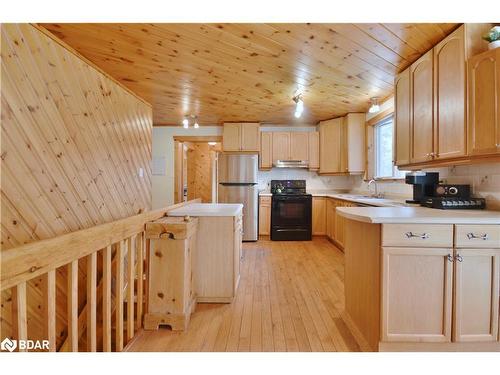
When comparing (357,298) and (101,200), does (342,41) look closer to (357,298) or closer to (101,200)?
(357,298)

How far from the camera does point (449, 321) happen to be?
1536mm

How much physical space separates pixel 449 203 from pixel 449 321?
92 cm

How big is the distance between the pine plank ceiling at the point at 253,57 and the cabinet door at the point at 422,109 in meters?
0.14

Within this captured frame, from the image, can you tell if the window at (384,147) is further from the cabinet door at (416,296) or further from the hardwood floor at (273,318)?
the cabinet door at (416,296)

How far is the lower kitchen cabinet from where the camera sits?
16.2 feet

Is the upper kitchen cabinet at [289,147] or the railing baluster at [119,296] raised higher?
the upper kitchen cabinet at [289,147]

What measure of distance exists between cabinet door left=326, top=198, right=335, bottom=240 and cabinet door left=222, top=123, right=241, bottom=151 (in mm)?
2054

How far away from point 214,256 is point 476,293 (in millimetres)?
1863

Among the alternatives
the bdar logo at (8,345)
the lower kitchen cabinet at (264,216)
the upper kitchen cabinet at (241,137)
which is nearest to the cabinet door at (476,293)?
the bdar logo at (8,345)

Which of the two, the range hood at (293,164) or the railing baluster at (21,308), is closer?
the railing baluster at (21,308)

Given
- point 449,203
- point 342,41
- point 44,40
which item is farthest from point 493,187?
point 44,40

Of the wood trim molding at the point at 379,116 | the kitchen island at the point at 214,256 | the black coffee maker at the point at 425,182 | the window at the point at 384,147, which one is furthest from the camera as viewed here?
the window at the point at 384,147

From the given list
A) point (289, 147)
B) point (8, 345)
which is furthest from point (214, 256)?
point (289, 147)

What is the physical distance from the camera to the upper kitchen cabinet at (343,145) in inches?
176
